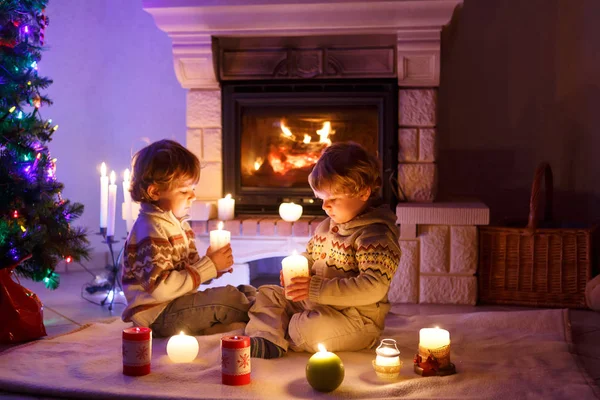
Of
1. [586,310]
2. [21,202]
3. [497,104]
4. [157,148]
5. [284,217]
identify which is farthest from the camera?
[497,104]

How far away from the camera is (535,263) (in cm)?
324

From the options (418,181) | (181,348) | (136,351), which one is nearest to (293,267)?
(181,348)

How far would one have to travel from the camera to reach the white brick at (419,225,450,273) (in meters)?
3.28

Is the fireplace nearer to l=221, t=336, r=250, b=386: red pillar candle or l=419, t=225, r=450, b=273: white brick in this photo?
l=419, t=225, r=450, b=273: white brick

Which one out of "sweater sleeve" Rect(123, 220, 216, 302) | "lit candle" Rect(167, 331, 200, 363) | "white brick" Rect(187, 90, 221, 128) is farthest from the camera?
"white brick" Rect(187, 90, 221, 128)

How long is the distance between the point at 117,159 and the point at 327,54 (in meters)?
1.58

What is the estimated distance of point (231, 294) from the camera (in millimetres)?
2475

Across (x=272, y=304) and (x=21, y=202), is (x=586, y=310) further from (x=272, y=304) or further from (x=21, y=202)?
(x=21, y=202)

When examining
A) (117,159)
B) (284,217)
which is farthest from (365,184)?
(117,159)

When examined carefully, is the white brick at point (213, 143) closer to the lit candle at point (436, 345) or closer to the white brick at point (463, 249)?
the white brick at point (463, 249)

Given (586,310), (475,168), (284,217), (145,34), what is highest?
(145,34)

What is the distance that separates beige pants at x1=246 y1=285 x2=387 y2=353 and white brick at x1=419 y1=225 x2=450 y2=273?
1044mm

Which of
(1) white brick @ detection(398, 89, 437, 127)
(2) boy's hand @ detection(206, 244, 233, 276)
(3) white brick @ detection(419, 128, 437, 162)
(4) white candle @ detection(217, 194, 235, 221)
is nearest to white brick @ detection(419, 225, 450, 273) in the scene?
(3) white brick @ detection(419, 128, 437, 162)

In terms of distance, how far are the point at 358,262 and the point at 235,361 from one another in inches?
20.8
